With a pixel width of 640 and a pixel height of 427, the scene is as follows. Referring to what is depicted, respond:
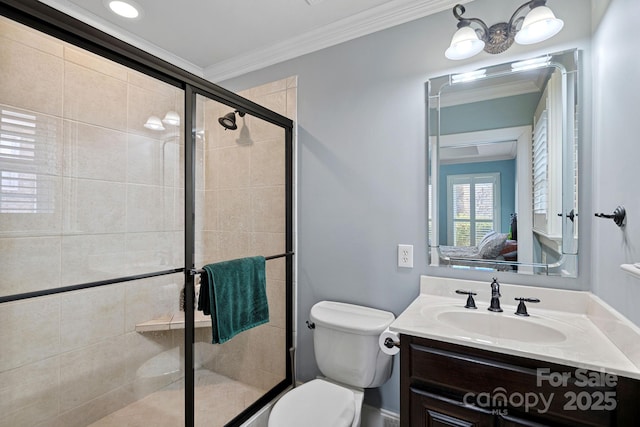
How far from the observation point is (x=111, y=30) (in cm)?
186

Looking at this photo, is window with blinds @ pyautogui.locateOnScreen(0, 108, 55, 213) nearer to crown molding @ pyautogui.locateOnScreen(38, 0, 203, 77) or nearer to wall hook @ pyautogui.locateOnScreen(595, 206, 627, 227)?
crown molding @ pyautogui.locateOnScreen(38, 0, 203, 77)

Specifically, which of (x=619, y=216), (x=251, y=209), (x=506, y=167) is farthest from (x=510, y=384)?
(x=251, y=209)

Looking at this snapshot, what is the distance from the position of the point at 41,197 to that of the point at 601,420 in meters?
2.40

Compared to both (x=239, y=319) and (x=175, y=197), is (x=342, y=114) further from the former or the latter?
(x=239, y=319)

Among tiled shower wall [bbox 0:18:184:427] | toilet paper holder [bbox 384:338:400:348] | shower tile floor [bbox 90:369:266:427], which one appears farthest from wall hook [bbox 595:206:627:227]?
shower tile floor [bbox 90:369:266:427]

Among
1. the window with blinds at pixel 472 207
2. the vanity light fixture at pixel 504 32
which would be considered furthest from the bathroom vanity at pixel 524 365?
the vanity light fixture at pixel 504 32

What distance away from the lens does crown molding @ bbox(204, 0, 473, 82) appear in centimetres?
161

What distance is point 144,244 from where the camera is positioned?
1.69m

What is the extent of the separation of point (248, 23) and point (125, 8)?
2.20 ft

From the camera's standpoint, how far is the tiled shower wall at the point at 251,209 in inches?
67.4

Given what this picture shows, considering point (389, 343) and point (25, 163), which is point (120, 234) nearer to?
point (25, 163)

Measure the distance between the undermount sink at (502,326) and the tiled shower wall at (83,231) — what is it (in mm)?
1288

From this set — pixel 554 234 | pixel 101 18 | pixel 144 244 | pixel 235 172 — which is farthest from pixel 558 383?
pixel 101 18

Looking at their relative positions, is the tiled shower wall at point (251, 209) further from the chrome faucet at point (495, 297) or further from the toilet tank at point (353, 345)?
the chrome faucet at point (495, 297)
